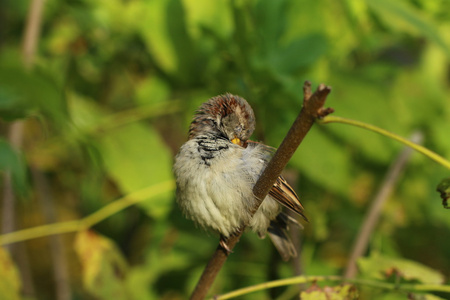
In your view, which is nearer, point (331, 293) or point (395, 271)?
point (331, 293)

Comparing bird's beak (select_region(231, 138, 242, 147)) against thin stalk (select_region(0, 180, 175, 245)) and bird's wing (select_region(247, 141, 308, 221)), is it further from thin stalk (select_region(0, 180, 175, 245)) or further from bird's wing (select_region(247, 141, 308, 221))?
thin stalk (select_region(0, 180, 175, 245))

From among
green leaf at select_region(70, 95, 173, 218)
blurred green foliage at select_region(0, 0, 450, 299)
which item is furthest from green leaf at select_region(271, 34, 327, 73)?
green leaf at select_region(70, 95, 173, 218)

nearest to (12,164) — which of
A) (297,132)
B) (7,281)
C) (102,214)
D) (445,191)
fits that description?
(7,281)

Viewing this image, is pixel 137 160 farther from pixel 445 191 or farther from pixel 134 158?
pixel 445 191

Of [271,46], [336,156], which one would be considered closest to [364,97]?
[336,156]

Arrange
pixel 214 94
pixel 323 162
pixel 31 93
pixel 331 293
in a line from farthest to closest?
1. pixel 214 94
2. pixel 323 162
3. pixel 31 93
4. pixel 331 293

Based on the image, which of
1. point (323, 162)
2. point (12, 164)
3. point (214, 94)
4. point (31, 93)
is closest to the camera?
point (12, 164)

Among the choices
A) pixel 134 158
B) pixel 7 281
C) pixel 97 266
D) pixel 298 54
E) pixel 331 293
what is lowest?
pixel 7 281

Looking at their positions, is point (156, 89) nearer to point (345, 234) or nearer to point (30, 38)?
point (30, 38)

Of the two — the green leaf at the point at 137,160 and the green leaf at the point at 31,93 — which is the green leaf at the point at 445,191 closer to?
the green leaf at the point at 31,93
